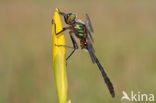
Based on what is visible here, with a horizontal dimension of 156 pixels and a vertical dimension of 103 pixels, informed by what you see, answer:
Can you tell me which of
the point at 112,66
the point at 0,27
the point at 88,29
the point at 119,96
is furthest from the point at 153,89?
the point at 0,27

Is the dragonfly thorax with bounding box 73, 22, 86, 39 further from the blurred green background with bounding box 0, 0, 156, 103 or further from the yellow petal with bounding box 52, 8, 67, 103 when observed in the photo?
the blurred green background with bounding box 0, 0, 156, 103

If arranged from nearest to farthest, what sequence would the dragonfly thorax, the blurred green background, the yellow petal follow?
1. the yellow petal
2. the dragonfly thorax
3. the blurred green background

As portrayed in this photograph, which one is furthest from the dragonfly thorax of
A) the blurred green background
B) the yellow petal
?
the blurred green background

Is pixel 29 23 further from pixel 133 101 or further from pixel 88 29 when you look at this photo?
pixel 88 29

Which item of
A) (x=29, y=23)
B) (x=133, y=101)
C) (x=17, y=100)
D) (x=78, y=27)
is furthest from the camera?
(x=29, y=23)

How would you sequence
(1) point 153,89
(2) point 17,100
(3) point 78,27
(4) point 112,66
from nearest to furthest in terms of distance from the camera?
(3) point 78,27 → (2) point 17,100 → (1) point 153,89 → (4) point 112,66

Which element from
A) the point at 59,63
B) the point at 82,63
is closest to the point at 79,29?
the point at 59,63

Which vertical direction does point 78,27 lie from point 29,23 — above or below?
above

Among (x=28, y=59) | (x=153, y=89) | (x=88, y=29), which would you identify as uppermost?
(x=88, y=29)

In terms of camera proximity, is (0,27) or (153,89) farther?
(0,27)
